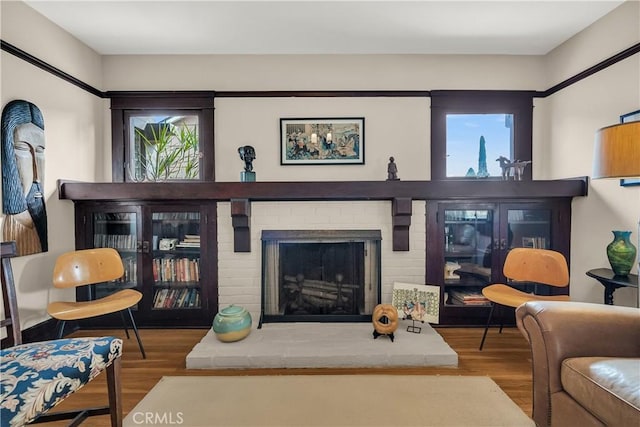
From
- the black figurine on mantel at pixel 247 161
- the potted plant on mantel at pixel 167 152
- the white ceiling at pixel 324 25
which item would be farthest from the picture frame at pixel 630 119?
the potted plant on mantel at pixel 167 152

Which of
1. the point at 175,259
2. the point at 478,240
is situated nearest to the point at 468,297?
the point at 478,240

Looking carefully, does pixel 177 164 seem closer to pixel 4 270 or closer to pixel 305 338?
pixel 4 270

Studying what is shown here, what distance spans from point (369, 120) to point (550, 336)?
2.32m

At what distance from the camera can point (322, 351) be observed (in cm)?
231

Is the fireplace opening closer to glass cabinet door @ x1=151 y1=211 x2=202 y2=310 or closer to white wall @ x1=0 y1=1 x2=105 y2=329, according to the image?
glass cabinet door @ x1=151 y1=211 x2=202 y2=310

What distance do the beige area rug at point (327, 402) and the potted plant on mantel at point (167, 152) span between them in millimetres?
1901

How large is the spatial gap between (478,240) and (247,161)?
2.19 m

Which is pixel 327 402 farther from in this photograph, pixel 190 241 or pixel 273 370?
pixel 190 241

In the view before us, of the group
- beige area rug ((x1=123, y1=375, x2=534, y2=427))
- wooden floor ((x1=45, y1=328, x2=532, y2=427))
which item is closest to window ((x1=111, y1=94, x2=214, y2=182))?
wooden floor ((x1=45, y1=328, x2=532, y2=427))

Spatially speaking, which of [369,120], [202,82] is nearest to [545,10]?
[369,120]

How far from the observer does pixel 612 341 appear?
1442 millimetres

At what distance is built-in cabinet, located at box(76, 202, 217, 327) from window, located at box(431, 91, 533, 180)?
2.24m

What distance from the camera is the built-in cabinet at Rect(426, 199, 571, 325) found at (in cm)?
288

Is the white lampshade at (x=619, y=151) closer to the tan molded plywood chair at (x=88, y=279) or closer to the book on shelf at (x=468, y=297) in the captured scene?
the book on shelf at (x=468, y=297)
